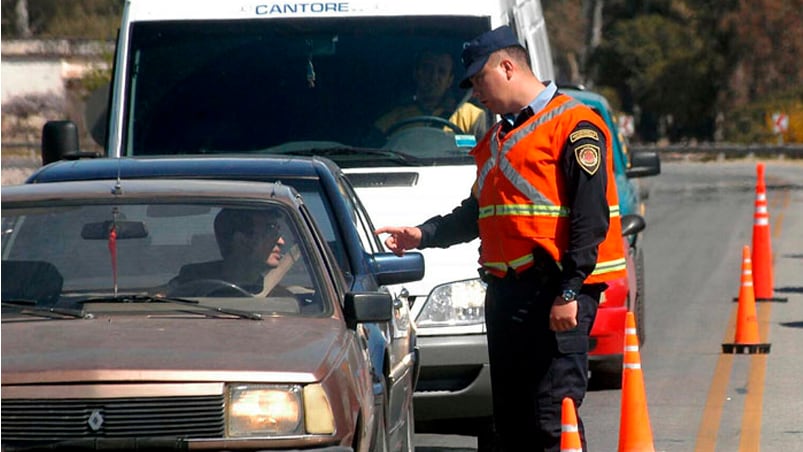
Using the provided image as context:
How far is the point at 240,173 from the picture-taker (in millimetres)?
8016

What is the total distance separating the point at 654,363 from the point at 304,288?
7.07 m

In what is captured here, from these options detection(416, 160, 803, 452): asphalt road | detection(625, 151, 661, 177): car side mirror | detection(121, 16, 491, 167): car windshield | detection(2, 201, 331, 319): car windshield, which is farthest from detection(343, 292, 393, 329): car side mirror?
detection(625, 151, 661, 177): car side mirror

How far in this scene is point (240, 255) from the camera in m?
6.70

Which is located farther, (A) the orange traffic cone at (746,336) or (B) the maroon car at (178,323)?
(A) the orange traffic cone at (746,336)

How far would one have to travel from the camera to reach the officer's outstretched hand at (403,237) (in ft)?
23.6

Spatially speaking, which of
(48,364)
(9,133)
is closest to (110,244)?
(48,364)

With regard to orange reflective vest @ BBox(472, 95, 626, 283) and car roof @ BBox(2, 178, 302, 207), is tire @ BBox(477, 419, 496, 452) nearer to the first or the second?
car roof @ BBox(2, 178, 302, 207)

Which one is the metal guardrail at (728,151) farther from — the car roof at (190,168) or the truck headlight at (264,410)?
the truck headlight at (264,410)

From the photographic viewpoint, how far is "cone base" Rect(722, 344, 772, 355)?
1380cm

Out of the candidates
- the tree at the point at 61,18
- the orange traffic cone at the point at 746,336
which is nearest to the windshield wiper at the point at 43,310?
the orange traffic cone at the point at 746,336

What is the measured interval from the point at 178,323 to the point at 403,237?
4.56ft

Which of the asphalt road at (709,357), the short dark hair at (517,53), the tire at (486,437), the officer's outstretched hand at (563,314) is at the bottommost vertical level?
the asphalt road at (709,357)

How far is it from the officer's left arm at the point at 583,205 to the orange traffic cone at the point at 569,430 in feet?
1.35

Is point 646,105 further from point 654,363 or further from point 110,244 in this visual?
point 110,244
